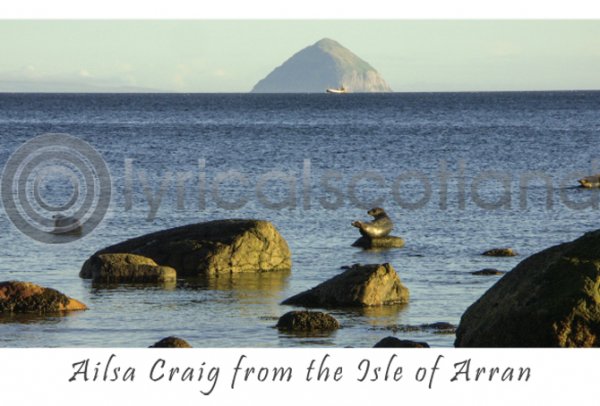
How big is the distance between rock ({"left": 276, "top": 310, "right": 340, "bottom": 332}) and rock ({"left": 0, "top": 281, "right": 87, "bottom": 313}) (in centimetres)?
392

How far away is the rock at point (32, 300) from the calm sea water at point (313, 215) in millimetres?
512

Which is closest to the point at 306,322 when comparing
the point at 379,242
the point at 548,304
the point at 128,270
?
the point at 548,304

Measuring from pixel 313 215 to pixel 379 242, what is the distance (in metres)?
6.92

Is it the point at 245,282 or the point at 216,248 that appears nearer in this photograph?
the point at 245,282

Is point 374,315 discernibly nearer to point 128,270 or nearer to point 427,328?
point 427,328

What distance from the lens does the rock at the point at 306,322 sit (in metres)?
18.8

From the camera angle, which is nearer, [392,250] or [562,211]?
[392,250]

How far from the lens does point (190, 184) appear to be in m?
48.3

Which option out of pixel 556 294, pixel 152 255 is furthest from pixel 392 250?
pixel 556 294

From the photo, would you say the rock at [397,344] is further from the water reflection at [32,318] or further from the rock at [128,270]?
the rock at [128,270]

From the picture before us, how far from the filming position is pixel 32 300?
66.8 ft

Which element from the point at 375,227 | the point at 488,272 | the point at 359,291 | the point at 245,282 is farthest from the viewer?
the point at 375,227
